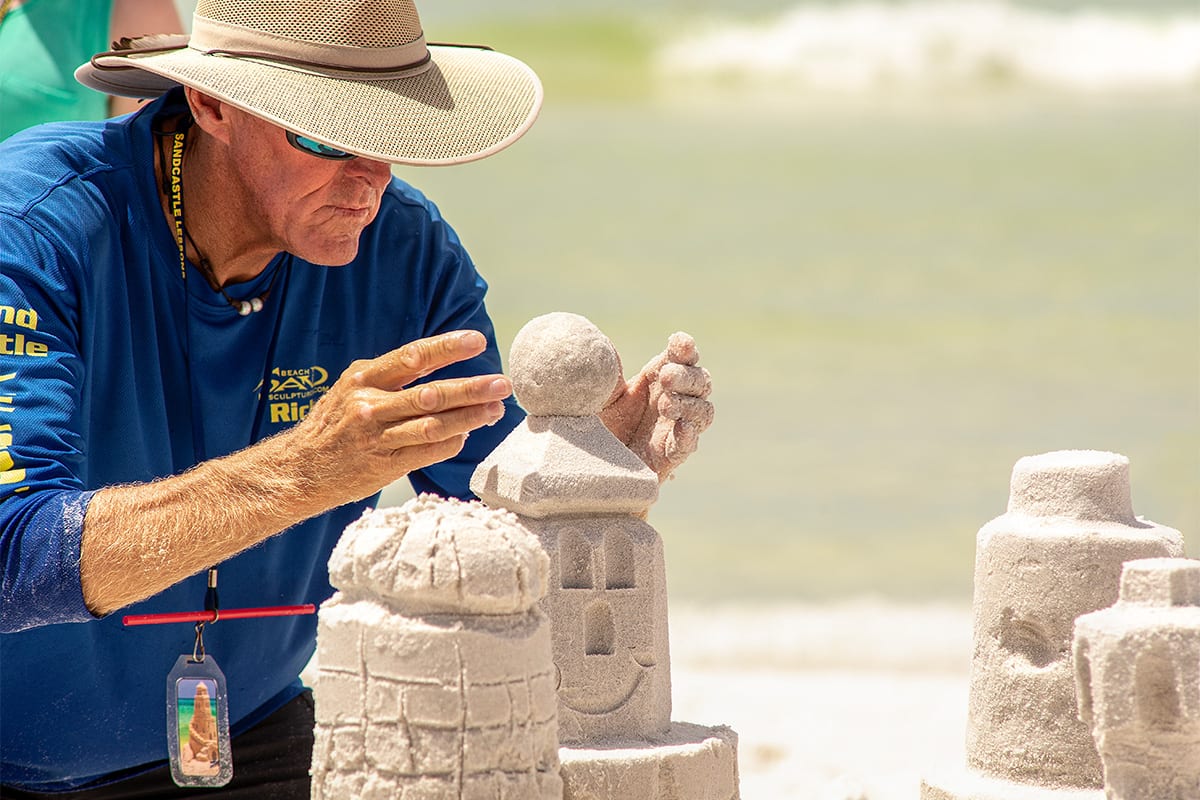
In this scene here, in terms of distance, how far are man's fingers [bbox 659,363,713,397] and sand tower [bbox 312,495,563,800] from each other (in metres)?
0.84

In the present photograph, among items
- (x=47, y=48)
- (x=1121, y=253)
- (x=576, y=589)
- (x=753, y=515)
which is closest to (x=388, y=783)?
(x=576, y=589)

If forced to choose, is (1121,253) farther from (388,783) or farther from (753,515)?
(388,783)

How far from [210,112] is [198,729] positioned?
1.33 meters

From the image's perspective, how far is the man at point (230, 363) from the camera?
2.84m

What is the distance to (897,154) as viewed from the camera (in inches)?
1318

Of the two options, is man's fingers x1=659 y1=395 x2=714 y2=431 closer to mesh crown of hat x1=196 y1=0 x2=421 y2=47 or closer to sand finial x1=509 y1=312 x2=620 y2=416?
sand finial x1=509 y1=312 x2=620 y2=416

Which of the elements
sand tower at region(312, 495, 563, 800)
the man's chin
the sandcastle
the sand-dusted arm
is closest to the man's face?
the man's chin

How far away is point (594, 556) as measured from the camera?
3049 millimetres

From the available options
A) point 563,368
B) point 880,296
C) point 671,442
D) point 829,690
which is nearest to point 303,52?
point 563,368

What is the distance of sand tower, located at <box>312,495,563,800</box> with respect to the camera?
2.50m

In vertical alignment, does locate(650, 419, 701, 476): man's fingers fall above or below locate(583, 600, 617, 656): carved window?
above

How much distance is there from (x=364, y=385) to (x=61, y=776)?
4.81 ft

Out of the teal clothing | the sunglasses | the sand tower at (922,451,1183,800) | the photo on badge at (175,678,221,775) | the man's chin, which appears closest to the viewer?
the sand tower at (922,451,1183,800)

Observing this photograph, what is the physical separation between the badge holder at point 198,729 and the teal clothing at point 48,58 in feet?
6.79
